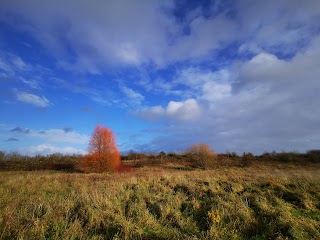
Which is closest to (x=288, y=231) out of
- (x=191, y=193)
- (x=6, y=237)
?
(x=191, y=193)

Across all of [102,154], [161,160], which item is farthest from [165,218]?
[161,160]

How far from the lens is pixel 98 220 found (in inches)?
267

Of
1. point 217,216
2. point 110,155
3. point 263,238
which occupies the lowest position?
point 263,238

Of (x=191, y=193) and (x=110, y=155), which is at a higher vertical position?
(x=110, y=155)

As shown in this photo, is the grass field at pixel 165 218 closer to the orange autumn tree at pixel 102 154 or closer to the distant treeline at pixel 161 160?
the orange autumn tree at pixel 102 154

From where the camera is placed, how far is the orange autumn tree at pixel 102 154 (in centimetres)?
4091

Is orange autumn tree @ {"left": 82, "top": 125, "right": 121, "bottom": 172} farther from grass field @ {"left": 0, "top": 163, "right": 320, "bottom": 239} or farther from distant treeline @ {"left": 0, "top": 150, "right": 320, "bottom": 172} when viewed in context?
grass field @ {"left": 0, "top": 163, "right": 320, "bottom": 239}

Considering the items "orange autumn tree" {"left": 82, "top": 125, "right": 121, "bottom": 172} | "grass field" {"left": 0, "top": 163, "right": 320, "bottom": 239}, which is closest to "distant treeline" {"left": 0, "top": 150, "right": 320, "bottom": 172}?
"orange autumn tree" {"left": 82, "top": 125, "right": 121, "bottom": 172}

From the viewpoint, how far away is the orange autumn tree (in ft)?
134

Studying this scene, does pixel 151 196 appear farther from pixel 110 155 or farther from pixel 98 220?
pixel 110 155

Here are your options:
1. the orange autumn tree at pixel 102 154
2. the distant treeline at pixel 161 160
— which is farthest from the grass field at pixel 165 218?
the distant treeline at pixel 161 160

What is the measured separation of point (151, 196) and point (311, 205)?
6.35m

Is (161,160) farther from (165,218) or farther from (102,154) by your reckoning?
(165,218)

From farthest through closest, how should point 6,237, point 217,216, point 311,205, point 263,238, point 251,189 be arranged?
point 251,189
point 311,205
point 217,216
point 263,238
point 6,237
